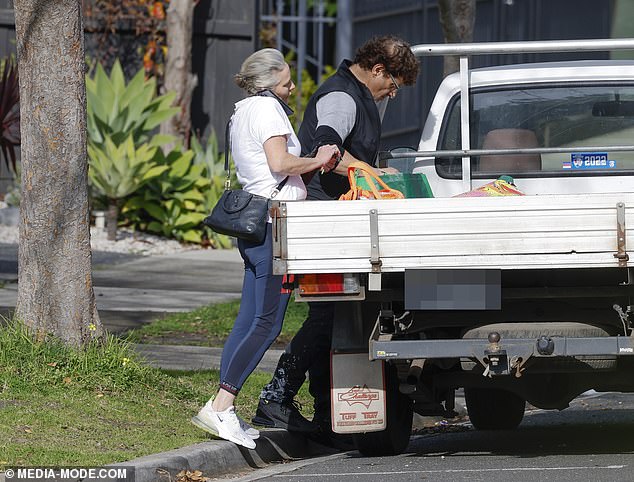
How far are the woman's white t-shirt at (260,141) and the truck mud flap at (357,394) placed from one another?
0.86 metres

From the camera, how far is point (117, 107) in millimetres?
15367

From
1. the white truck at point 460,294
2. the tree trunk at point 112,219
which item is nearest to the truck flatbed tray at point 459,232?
the white truck at point 460,294

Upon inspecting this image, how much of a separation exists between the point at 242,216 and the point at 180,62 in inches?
422

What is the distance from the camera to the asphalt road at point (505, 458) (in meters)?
6.15

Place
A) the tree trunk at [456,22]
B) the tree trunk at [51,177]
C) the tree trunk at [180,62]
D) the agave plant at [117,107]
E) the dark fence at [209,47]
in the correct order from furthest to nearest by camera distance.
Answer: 1. the dark fence at [209,47]
2. the tree trunk at [180,62]
3. the agave plant at [117,107]
4. the tree trunk at [456,22]
5. the tree trunk at [51,177]

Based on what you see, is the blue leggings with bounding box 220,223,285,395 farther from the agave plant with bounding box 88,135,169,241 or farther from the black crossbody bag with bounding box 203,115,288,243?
the agave plant with bounding box 88,135,169,241

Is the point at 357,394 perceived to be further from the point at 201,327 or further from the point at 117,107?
the point at 117,107

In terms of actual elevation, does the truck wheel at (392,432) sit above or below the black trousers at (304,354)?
below

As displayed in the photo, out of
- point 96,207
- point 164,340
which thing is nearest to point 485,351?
point 164,340

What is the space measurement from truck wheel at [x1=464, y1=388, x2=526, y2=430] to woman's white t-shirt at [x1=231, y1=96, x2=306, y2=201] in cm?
200

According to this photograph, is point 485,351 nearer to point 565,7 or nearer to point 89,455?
point 89,455

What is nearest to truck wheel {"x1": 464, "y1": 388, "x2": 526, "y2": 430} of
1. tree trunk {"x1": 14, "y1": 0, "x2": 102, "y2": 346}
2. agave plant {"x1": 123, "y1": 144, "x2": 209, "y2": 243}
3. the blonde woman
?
the blonde woman

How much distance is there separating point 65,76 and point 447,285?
2718 millimetres

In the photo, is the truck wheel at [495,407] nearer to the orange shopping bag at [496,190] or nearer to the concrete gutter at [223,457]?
the concrete gutter at [223,457]
